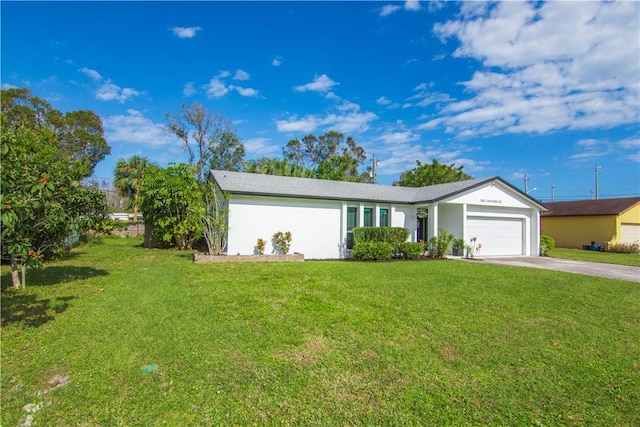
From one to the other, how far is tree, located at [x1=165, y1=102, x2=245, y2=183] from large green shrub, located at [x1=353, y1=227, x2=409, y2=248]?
76.4 feet

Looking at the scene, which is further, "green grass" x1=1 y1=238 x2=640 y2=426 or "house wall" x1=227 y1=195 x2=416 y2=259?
"house wall" x1=227 y1=195 x2=416 y2=259

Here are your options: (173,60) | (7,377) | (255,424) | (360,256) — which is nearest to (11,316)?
(7,377)

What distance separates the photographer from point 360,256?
1473 centimetres

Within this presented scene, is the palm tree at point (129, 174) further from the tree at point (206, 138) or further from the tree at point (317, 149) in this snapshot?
the tree at point (317, 149)

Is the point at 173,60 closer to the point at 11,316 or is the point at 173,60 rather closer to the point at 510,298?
the point at 11,316

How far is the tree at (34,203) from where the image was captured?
374 cm

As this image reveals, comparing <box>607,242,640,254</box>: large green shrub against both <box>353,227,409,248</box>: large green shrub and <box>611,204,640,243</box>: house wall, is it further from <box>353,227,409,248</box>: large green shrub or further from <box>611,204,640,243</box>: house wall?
<box>353,227,409,248</box>: large green shrub

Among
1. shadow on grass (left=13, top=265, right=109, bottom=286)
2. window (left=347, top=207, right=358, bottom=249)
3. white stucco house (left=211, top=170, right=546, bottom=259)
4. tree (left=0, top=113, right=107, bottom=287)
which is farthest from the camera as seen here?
window (left=347, top=207, right=358, bottom=249)

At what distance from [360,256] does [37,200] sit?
39.5ft

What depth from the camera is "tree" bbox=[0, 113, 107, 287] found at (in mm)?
3741

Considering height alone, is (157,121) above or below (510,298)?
above

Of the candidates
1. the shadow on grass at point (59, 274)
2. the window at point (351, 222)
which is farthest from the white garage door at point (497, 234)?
the shadow on grass at point (59, 274)

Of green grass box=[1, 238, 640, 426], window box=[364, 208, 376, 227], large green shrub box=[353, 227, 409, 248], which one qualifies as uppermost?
window box=[364, 208, 376, 227]

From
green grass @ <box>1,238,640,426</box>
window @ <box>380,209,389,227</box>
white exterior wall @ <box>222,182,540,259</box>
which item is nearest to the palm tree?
white exterior wall @ <box>222,182,540,259</box>
